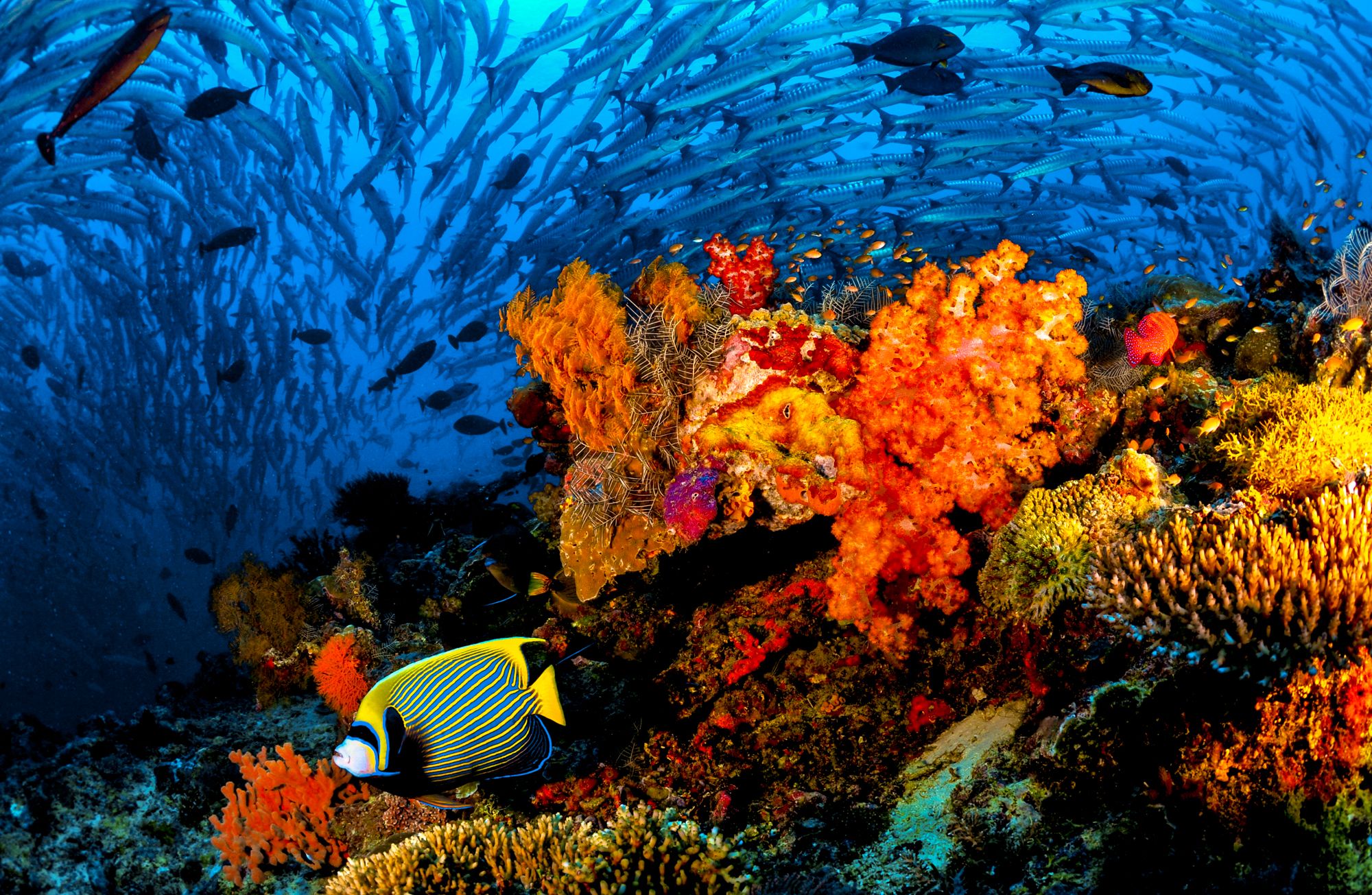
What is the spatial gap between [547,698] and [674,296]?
8.78ft

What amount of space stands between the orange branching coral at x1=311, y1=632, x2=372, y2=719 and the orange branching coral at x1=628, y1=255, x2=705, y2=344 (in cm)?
419

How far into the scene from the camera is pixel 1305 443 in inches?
133

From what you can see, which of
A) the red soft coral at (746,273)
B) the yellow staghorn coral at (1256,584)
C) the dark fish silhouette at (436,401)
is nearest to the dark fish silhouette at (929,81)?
the red soft coral at (746,273)

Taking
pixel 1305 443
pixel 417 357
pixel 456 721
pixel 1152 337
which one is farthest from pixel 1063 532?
pixel 417 357

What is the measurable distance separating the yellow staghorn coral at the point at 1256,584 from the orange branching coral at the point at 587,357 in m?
→ 2.78

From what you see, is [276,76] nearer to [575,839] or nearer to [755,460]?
[755,460]

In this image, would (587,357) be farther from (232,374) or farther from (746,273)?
(232,374)

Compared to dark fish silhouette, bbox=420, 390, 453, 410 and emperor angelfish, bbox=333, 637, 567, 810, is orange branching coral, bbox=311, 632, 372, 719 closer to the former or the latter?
emperor angelfish, bbox=333, 637, 567, 810

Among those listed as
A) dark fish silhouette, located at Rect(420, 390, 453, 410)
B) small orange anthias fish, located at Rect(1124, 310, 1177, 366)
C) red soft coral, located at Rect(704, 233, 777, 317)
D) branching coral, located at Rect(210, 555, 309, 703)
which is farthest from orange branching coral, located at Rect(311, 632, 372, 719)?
dark fish silhouette, located at Rect(420, 390, 453, 410)

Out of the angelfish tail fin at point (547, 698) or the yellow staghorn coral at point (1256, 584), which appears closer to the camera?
the yellow staghorn coral at point (1256, 584)

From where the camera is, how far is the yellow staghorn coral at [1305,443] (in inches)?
129

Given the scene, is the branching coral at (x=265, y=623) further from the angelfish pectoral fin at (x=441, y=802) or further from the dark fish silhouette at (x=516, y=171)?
the dark fish silhouette at (x=516, y=171)

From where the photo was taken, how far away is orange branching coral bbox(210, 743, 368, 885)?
4086 mm

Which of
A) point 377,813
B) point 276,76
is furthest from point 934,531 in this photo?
point 276,76
